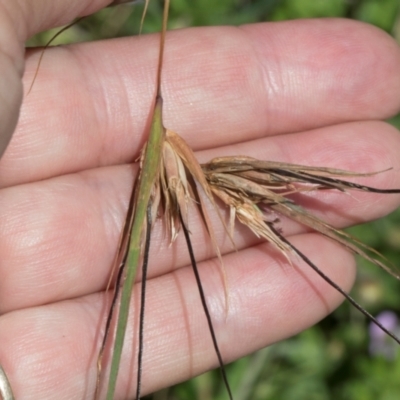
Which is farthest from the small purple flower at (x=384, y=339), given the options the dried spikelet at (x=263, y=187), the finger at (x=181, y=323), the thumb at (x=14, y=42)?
the thumb at (x=14, y=42)

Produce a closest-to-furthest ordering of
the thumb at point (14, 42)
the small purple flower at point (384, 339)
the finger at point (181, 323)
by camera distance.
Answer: the thumb at point (14, 42) → the finger at point (181, 323) → the small purple flower at point (384, 339)

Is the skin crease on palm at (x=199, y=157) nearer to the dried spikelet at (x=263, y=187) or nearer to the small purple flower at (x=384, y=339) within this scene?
the dried spikelet at (x=263, y=187)

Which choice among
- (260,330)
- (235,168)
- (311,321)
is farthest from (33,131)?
(311,321)

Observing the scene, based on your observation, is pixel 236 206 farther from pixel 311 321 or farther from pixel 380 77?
pixel 380 77

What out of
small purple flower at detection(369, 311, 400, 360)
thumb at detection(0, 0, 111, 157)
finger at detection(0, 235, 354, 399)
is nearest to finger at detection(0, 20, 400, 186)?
thumb at detection(0, 0, 111, 157)

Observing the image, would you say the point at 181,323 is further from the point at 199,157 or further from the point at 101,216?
the point at 199,157

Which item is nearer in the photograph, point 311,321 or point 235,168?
point 235,168
